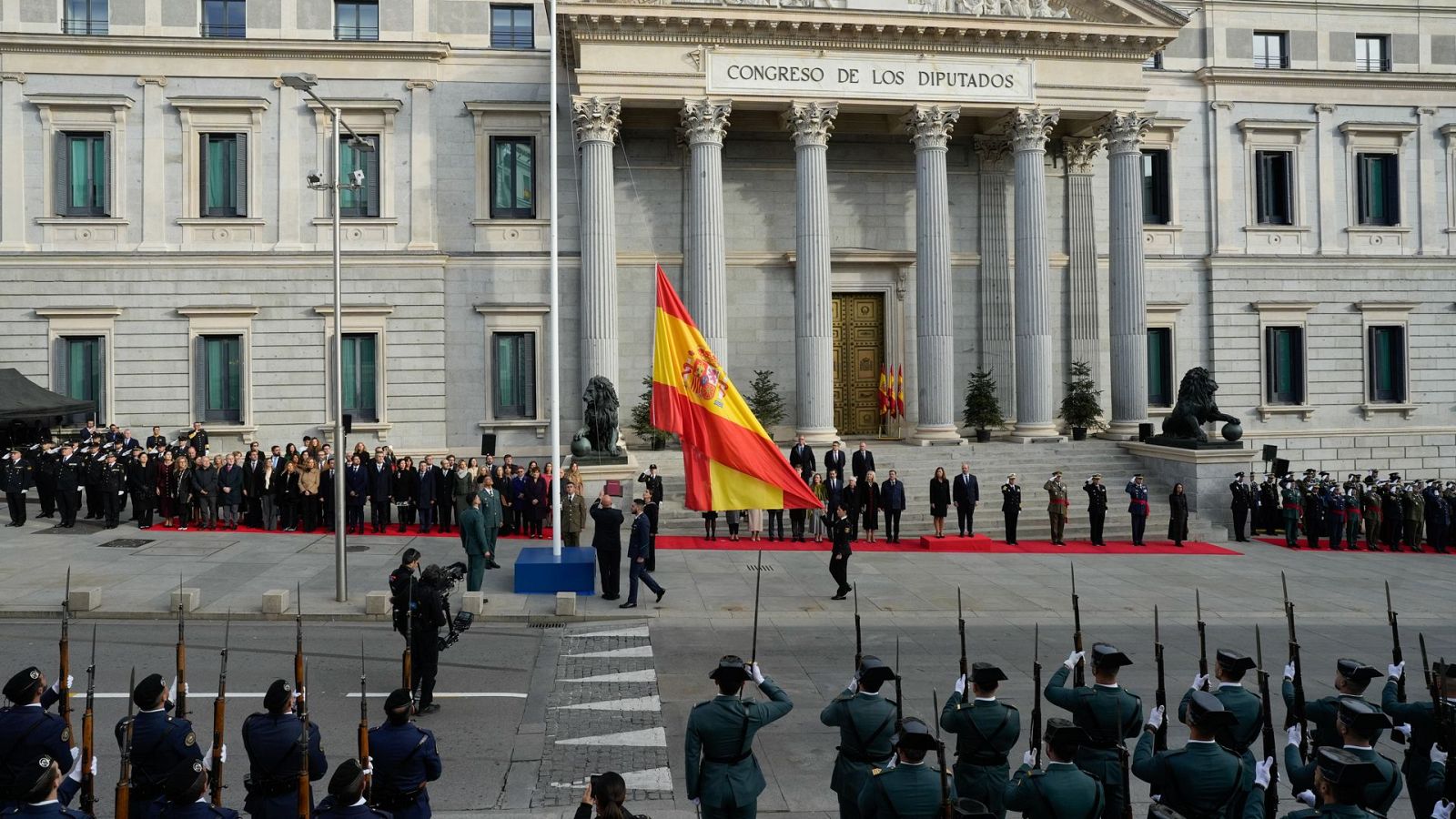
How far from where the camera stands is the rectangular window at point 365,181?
3306cm

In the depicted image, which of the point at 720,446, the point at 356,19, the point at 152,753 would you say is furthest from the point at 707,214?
the point at 152,753

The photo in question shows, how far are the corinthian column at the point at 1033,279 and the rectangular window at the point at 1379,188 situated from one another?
559 inches

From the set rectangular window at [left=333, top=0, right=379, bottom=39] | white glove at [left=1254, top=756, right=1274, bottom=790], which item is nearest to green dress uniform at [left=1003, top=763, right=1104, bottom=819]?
white glove at [left=1254, top=756, right=1274, bottom=790]

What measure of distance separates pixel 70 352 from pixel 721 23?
72.3 feet

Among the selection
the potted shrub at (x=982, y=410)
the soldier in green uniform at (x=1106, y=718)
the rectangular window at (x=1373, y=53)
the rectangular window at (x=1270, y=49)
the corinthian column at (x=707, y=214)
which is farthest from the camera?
the rectangular window at (x=1373, y=53)

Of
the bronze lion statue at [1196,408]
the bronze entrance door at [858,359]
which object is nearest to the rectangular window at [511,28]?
the bronze entrance door at [858,359]

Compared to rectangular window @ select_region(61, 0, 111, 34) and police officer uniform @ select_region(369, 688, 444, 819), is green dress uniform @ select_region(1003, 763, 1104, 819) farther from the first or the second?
rectangular window @ select_region(61, 0, 111, 34)

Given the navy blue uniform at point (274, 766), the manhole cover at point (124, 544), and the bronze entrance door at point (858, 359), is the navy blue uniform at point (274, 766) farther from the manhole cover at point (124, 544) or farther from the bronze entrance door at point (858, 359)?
the bronze entrance door at point (858, 359)

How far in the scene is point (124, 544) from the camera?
2302 centimetres

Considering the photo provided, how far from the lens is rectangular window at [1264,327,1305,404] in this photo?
38062mm

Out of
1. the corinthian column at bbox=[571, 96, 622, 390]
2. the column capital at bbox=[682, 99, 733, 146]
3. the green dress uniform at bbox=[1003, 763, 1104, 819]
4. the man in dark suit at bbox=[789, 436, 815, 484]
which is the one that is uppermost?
the column capital at bbox=[682, 99, 733, 146]

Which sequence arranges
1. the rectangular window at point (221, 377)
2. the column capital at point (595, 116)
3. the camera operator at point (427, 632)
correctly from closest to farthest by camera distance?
1. the camera operator at point (427, 632)
2. the column capital at point (595, 116)
3. the rectangular window at point (221, 377)

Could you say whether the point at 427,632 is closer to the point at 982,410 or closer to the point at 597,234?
the point at 597,234

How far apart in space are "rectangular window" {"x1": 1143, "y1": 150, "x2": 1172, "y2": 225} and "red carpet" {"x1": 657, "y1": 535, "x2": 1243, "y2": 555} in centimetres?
1543
